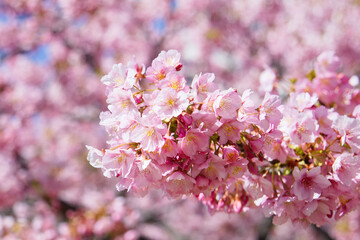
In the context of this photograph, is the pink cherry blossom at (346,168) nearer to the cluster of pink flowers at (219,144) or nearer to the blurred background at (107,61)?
the cluster of pink flowers at (219,144)

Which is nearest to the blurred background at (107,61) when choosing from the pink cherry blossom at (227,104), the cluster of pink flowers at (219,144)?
the cluster of pink flowers at (219,144)

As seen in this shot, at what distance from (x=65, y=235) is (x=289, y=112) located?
3.58 meters

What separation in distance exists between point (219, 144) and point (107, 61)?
756 centimetres

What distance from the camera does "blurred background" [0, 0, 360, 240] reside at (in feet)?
19.2

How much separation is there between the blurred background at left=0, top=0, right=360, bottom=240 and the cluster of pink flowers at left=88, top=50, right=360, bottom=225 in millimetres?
3480

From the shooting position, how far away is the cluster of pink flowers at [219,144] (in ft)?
4.00

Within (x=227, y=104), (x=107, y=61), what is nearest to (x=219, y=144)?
(x=227, y=104)

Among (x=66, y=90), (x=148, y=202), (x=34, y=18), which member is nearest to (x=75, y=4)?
(x=34, y=18)

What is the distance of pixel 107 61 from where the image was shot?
8.47 metres

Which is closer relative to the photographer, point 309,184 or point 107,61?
point 309,184

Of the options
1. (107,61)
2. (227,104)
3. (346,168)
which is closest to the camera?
(227,104)

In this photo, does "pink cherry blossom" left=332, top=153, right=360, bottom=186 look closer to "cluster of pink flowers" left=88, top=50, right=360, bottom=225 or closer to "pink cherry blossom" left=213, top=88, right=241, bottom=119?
"cluster of pink flowers" left=88, top=50, right=360, bottom=225

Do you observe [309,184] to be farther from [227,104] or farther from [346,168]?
[227,104]

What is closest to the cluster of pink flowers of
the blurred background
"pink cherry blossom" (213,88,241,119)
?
"pink cherry blossom" (213,88,241,119)
